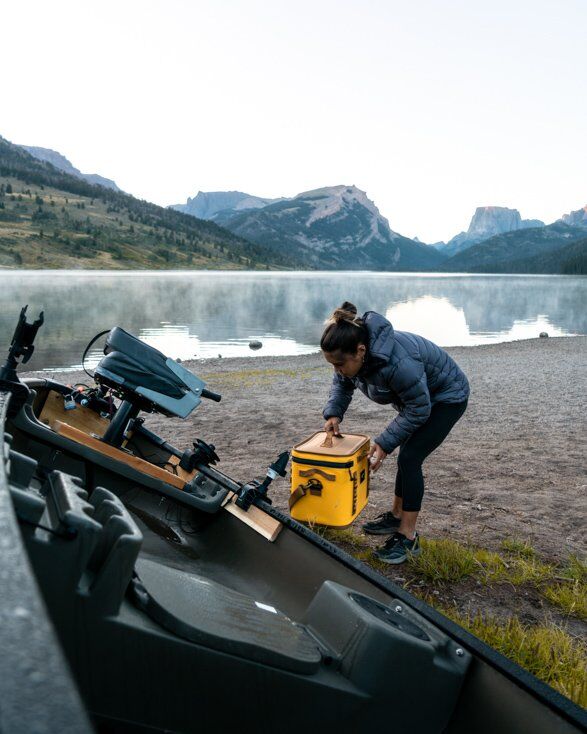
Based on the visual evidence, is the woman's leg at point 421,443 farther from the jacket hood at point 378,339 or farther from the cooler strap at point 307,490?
the jacket hood at point 378,339

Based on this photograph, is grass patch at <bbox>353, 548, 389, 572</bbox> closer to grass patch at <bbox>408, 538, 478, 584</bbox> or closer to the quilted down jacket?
grass patch at <bbox>408, 538, 478, 584</bbox>

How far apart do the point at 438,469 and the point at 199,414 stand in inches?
223

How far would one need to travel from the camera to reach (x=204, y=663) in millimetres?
2033

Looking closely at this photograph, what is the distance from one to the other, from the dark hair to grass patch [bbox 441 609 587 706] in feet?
6.63

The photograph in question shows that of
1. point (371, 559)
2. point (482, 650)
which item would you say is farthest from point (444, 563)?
point (482, 650)

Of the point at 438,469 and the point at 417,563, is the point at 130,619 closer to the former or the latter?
the point at 417,563

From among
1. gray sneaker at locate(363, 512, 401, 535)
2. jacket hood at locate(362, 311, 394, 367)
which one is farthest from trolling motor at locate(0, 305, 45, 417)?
gray sneaker at locate(363, 512, 401, 535)

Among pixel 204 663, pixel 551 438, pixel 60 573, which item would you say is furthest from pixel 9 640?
pixel 551 438

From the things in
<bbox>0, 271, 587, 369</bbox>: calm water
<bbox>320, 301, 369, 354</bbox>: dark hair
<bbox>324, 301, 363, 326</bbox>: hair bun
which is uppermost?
<bbox>324, 301, 363, 326</bbox>: hair bun

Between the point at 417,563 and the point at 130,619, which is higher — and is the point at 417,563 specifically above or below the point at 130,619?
below

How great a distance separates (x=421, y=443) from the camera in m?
4.87

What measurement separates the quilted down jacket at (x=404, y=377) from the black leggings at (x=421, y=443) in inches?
Result: 3.5

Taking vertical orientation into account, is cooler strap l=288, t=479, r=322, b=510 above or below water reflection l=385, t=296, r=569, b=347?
below

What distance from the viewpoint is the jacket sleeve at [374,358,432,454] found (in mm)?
4422
